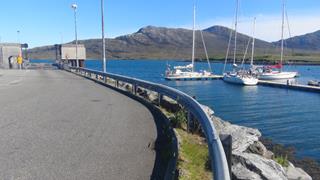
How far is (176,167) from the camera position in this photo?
656cm

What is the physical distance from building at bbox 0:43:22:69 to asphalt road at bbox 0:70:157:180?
6393cm

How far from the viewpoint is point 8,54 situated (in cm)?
7650

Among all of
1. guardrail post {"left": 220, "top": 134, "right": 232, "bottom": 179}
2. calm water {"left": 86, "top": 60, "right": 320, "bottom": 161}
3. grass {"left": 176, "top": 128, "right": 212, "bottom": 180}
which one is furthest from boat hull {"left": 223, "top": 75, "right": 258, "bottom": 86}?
guardrail post {"left": 220, "top": 134, "right": 232, "bottom": 179}

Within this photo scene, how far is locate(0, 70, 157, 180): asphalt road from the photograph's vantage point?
6727 mm

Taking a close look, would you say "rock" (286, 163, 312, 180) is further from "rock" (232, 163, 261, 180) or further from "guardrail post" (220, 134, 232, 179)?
"guardrail post" (220, 134, 232, 179)

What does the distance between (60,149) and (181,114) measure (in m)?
3.58

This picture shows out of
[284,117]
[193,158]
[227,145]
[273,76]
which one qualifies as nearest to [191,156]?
[193,158]

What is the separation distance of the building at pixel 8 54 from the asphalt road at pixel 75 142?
63934 mm

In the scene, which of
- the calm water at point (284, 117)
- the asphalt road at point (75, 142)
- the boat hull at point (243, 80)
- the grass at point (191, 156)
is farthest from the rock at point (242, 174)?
the boat hull at point (243, 80)

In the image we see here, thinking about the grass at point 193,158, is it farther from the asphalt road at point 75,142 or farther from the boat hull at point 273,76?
the boat hull at point 273,76

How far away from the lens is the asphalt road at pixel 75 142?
6727 millimetres

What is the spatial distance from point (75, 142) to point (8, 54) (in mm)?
72227

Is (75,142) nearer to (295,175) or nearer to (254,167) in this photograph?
(254,167)

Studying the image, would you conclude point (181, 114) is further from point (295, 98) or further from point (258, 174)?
point (295, 98)
